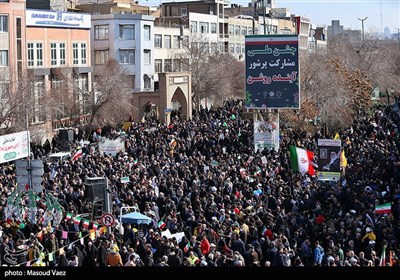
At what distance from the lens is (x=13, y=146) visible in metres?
22.4

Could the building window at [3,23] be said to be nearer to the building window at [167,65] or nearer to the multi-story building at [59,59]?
the multi-story building at [59,59]

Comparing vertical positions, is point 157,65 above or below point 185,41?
below

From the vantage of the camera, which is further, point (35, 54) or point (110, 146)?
point (35, 54)

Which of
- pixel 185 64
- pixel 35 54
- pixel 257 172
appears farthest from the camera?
pixel 185 64

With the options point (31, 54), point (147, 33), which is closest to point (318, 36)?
point (147, 33)

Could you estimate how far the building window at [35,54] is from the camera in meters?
44.2

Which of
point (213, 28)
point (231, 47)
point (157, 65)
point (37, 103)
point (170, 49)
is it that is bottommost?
point (37, 103)

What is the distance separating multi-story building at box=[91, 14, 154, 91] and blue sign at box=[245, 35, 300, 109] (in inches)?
970

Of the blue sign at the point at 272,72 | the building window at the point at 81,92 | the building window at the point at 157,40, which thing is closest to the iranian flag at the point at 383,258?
the blue sign at the point at 272,72

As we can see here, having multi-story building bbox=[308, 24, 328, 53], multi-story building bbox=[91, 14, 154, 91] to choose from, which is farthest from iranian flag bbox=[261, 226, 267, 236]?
multi-story building bbox=[308, 24, 328, 53]

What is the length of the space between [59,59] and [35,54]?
9.65 ft

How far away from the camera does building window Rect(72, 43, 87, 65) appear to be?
163ft

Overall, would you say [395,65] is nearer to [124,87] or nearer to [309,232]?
[124,87]

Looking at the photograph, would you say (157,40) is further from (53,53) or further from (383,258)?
(383,258)
